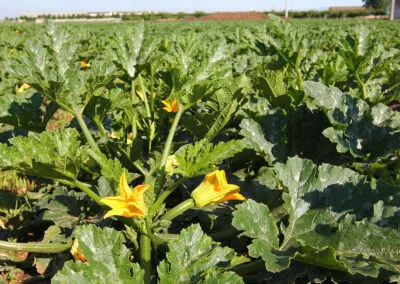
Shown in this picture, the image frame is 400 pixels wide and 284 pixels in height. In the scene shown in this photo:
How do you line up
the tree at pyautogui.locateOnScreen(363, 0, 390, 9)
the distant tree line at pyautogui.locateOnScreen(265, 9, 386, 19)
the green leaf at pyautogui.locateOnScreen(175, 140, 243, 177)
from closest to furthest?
the green leaf at pyautogui.locateOnScreen(175, 140, 243, 177)
the distant tree line at pyautogui.locateOnScreen(265, 9, 386, 19)
the tree at pyautogui.locateOnScreen(363, 0, 390, 9)

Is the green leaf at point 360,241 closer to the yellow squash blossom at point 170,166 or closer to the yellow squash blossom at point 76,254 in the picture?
the yellow squash blossom at point 170,166

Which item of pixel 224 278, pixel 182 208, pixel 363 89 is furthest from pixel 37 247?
pixel 363 89

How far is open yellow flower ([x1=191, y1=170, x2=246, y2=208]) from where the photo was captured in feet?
5.83

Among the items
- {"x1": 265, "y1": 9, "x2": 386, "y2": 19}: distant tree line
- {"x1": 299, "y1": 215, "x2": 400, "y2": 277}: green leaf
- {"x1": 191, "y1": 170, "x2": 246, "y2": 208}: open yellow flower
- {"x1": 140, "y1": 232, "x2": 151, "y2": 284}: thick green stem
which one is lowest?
{"x1": 265, "y1": 9, "x2": 386, "y2": 19}: distant tree line

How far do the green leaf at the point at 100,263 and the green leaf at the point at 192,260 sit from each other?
10cm

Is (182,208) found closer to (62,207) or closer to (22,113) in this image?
(62,207)

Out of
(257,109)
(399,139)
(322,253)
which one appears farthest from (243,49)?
(322,253)

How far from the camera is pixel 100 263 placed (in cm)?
149

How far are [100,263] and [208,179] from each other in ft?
1.75

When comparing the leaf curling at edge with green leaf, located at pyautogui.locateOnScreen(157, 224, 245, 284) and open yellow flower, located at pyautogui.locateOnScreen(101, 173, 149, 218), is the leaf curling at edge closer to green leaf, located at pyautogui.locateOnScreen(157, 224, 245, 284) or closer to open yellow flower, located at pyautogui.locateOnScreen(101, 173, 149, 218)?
green leaf, located at pyautogui.locateOnScreen(157, 224, 245, 284)

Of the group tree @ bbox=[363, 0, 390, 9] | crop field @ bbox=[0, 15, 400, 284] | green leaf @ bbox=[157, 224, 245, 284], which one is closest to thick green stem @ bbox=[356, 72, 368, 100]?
crop field @ bbox=[0, 15, 400, 284]

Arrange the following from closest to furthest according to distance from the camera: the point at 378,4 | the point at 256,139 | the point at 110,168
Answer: the point at 110,168 → the point at 256,139 → the point at 378,4

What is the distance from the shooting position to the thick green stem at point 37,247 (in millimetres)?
1891

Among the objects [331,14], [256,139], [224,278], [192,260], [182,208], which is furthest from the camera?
[331,14]
